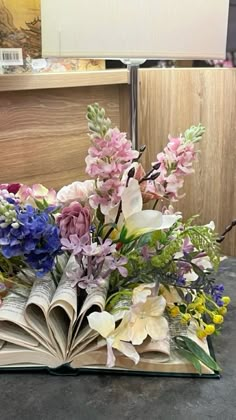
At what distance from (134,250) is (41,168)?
1.75 ft

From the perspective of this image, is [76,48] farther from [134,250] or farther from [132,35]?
[134,250]

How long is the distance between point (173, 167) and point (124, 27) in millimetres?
255

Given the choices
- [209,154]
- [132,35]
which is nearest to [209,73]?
[209,154]

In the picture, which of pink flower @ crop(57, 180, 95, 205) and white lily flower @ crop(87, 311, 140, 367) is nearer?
white lily flower @ crop(87, 311, 140, 367)

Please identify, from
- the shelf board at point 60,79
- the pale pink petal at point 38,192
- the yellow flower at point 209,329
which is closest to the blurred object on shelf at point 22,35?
the shelf board at point 60,79

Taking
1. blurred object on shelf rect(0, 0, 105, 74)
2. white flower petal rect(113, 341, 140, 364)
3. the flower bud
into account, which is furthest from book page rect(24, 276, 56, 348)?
blurred object on shelf rect(0, 0, 105, 74)

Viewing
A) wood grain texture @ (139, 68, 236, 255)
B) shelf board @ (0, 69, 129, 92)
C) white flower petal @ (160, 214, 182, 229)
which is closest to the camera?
white flower petal @ (160, 214, 182, 229)

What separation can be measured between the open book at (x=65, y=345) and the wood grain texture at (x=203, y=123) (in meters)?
0.61

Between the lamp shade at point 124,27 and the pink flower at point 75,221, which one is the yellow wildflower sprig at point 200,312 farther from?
the lamp shade at point 124,27

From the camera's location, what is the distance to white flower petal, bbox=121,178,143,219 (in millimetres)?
749

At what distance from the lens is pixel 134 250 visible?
2.61 feet

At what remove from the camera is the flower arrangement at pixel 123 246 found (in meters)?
0.72

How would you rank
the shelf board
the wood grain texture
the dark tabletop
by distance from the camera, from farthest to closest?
the wood grain texture
the shelf board
the dark tabletop

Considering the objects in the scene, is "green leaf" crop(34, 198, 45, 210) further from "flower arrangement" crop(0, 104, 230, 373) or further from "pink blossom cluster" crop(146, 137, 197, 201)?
"pink blossom cluster" crop(146, 137, 197, 201)
